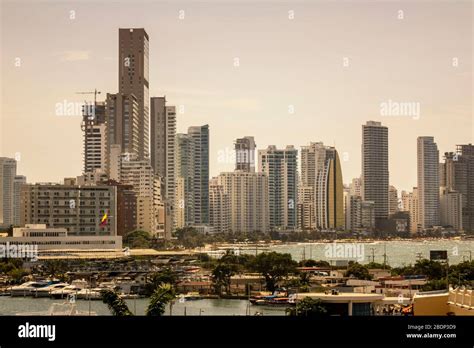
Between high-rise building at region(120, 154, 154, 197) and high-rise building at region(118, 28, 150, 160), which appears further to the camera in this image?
high-rise building at region(120, 154, 154, 197)

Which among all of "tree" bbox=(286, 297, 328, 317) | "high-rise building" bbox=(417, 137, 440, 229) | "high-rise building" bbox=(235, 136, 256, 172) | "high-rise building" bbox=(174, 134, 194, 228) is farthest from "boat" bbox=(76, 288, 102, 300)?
"high-rise building" bbox=(174, 134, 194, 228)

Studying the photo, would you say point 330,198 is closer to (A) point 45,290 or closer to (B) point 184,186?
(B) point 184,186

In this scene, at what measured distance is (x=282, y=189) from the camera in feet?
59.4

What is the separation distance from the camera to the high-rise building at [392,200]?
15.1m

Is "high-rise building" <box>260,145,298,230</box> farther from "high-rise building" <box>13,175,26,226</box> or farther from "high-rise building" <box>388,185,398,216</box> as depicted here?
"high-rise building" <box>13,175,26,226</box>

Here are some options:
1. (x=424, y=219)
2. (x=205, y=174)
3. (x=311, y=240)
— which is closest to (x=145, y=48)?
(x=205, y=174)

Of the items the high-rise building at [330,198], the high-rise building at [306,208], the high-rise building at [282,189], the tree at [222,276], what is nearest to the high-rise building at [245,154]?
the high-rise building at [282,189]

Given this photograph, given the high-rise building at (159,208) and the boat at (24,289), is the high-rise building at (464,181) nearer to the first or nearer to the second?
the boat at (24,289)

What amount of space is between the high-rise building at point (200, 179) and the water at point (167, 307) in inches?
224

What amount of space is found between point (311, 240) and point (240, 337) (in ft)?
47.4

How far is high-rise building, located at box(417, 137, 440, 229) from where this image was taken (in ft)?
37.5

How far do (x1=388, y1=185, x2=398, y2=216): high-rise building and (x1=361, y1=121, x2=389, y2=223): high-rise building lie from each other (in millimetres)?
133

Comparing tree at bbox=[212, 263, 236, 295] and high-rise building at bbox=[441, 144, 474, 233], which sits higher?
high-rise building at bbox=[441, 144, 474, 233]

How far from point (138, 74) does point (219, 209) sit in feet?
17.8
